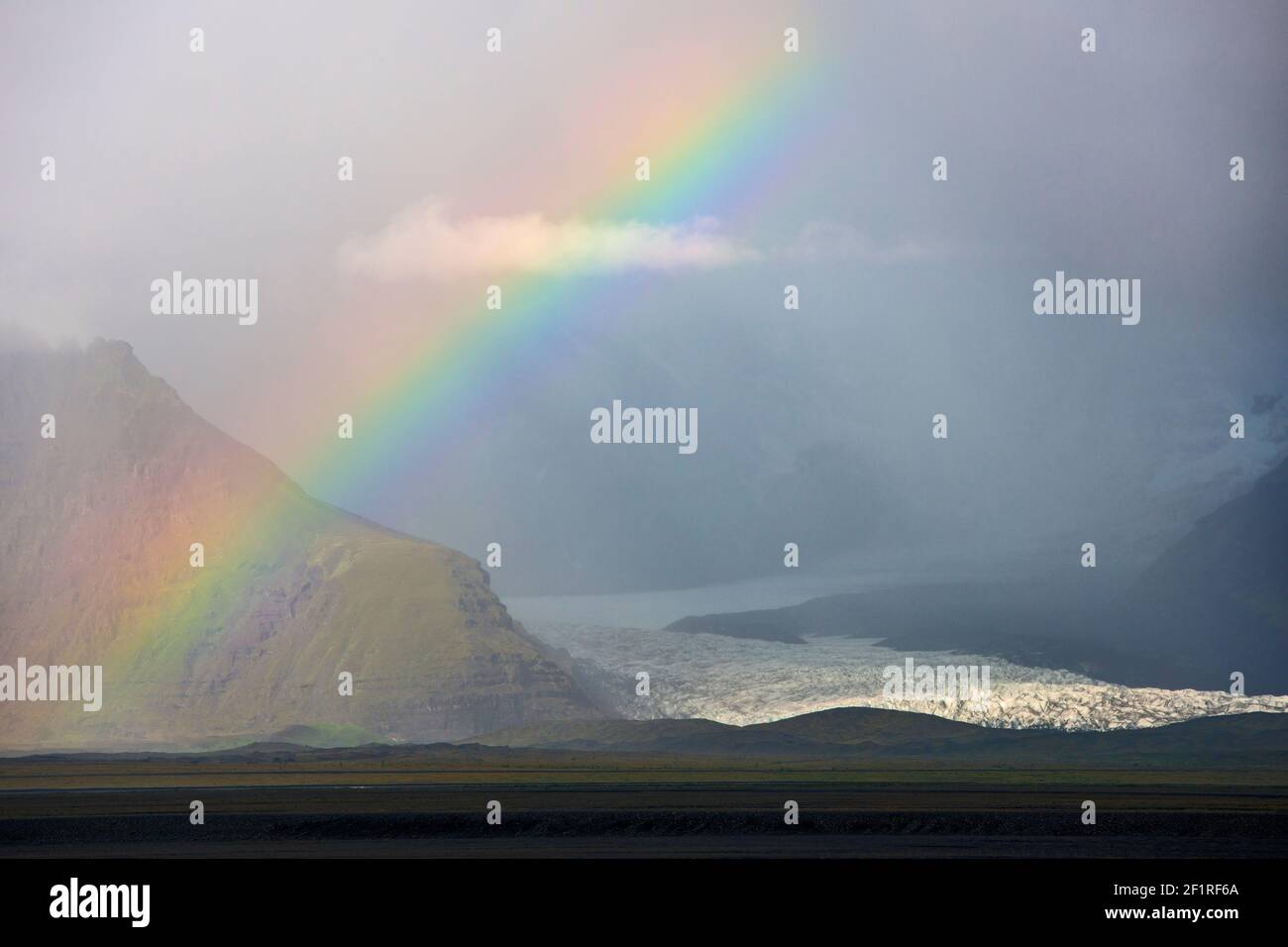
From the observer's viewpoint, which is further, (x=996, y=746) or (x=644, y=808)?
(x=996, y=746)

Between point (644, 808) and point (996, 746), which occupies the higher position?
point (644, 808)

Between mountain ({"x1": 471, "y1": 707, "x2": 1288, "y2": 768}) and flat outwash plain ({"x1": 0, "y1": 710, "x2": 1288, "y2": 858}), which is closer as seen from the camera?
flat outwash plain ({"x1": 0, "y1": 710, "x2": 1288, "y2": 858})

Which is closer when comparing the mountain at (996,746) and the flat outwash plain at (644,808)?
the flat outwash plain at (644,808)

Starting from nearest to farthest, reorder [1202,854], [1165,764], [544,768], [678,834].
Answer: [1202,854], [678,834], [544,768], [1165,764]
